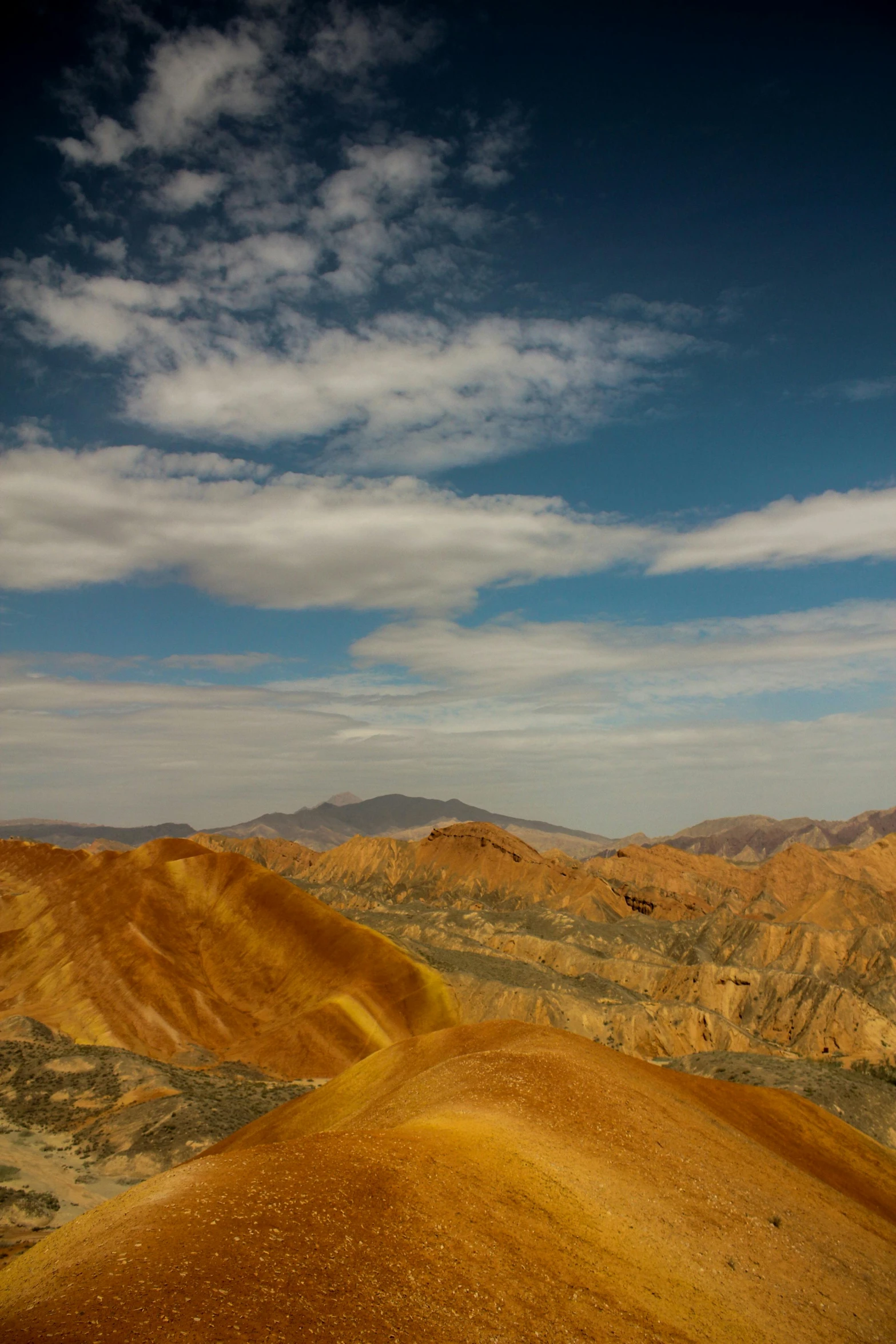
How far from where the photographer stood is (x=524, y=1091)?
846 inches

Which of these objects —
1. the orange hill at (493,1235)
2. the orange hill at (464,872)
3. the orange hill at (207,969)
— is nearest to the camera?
the orange hill at (493,1235)

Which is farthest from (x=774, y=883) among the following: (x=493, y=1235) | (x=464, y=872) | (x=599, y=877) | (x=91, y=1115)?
(x=493, y=1235)

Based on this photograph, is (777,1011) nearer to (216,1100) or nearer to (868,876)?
(216,1100)

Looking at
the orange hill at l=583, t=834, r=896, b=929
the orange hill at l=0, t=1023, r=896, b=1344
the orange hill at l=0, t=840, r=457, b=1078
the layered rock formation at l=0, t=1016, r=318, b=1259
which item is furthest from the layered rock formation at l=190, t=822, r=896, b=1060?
the orange hill at l=0, t=1023, r=896, b=1344

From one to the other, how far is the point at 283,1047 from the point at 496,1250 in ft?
153

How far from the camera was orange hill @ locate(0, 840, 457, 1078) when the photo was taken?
54.6 m

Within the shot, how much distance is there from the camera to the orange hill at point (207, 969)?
5462 centimetres

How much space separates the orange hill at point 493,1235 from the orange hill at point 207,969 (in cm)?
3229

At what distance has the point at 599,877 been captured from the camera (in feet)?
493

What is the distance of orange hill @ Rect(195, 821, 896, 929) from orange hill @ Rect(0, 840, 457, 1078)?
42.8 meters

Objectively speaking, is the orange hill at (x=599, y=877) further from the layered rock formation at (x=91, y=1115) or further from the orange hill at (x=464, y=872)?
the layered rock formation at (x=91, y=1115)

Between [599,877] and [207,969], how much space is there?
330 feet

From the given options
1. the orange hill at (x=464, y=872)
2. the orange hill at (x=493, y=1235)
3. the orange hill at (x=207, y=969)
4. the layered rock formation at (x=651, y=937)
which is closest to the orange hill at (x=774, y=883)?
the layered rock formation at (x=651, y=937)

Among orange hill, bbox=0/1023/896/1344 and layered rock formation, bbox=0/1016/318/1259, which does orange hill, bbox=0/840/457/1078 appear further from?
orange hill, bbox=0/1023/896/1344
